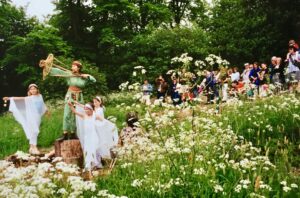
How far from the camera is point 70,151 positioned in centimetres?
1064

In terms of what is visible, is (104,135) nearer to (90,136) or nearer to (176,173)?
(90,136)

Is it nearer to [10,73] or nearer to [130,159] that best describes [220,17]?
[10,73]

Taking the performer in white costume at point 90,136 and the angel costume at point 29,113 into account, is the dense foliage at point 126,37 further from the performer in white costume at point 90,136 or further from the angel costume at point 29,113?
the performer in white costume at point 90,136

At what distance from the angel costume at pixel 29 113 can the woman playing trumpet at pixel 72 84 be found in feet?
3.65

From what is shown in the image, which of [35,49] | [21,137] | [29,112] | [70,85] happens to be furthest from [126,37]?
[70,85]

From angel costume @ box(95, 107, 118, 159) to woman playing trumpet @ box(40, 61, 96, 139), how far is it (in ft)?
2.32

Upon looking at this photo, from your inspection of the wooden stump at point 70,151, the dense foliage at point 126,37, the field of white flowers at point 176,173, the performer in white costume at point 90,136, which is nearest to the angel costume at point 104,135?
the performer in white costume at point 90,136

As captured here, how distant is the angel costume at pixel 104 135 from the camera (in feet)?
34.4

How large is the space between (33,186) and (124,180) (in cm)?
206

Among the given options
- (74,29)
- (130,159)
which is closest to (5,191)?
(130,159)

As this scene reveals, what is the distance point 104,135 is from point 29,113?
248cm

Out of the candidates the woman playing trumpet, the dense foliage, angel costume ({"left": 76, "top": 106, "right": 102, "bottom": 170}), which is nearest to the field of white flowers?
angel costume ({"left": 76, "top": 106, "right": 102, "bottom": 170})

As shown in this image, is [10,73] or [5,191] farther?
[10,73]

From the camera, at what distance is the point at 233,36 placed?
30703mm
